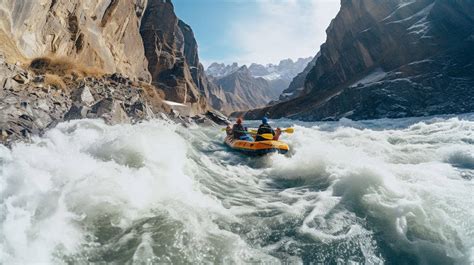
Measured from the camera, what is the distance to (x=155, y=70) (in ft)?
233

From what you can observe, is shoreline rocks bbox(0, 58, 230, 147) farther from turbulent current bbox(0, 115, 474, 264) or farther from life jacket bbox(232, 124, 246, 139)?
life jacket bbox(232, 124, 246, 139)

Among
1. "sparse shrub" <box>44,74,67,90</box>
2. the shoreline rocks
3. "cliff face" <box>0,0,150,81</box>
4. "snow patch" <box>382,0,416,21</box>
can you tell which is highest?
A: "snow patch" <box>382,0,416,21</box>

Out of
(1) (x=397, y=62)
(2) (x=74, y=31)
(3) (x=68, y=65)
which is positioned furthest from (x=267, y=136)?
(1) (x=397, y=62)

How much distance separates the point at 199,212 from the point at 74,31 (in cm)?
2898

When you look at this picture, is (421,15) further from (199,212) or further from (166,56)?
(199,212)

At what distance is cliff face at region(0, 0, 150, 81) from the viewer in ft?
69.8

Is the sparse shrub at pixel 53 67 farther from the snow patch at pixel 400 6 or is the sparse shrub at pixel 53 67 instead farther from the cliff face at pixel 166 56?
the snow patch at pixel 400 6

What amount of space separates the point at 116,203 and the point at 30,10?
22.4m

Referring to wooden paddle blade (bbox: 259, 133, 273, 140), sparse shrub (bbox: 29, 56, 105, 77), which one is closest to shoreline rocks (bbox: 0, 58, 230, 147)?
sparse shrub (bbox: 29, 56, 105, 77)

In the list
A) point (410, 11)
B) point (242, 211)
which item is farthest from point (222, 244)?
point (410, 11)

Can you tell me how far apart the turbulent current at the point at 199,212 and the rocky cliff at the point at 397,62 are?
39.3m

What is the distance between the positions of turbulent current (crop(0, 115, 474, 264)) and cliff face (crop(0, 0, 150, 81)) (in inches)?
578

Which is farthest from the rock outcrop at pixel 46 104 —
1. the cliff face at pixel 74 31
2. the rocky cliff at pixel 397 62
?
the rocky cliff at pixel 397 62

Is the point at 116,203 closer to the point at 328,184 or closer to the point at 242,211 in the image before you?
the point at 242,211
